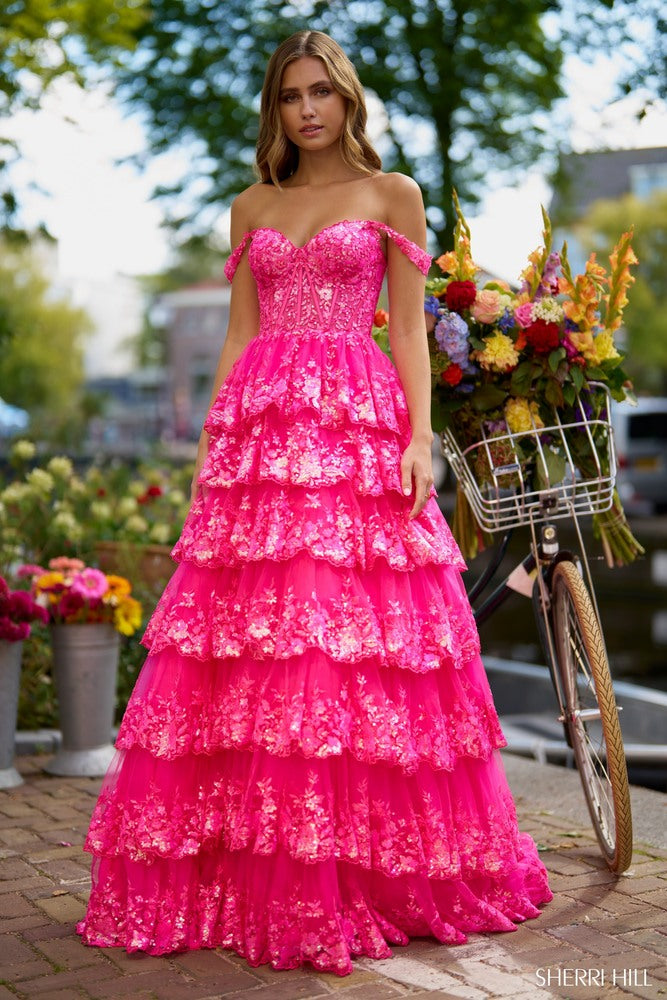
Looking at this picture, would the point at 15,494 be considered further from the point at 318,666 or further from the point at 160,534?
the point at 318,666

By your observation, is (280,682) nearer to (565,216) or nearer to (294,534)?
(294,534)

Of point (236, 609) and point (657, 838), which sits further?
point (657, 838)

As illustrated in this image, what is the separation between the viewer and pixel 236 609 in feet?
11.5

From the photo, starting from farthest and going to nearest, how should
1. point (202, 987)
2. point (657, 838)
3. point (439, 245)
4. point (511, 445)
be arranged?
point (439, 245), point (657, 838), point (511, 445), point (202, 987)

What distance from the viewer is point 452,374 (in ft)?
14.3

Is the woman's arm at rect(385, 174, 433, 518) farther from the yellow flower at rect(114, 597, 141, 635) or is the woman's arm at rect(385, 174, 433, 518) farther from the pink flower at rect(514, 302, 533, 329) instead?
the yellow flower at rect(114, 597, 141, 635)

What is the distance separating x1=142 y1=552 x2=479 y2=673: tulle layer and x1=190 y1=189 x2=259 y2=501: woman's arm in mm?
549

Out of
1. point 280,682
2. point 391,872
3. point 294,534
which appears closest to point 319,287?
point 294,534

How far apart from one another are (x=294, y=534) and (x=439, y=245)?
617 inches

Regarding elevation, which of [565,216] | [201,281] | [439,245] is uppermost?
[201,281]

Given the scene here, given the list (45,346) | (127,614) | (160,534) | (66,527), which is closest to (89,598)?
(127,614)

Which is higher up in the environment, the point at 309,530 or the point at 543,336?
the point at 543,336

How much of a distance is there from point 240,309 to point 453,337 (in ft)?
2.50

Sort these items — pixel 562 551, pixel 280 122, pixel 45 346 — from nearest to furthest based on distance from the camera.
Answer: pixel 280 122 < pixel 562 551 < pixel 45 346
